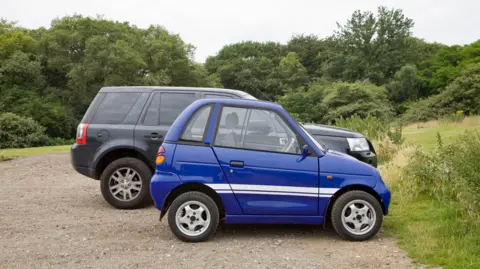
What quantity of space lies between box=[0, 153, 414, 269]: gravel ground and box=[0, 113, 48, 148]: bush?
89.2ft

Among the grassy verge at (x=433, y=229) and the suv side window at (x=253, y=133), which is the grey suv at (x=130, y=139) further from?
the suv side window at (x=253, y=133)

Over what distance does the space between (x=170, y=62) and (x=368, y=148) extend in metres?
45.8

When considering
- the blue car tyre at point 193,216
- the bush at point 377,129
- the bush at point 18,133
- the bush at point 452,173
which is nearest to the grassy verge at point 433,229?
the bush at point 452,173

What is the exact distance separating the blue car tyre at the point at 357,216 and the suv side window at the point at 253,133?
89 centimetres

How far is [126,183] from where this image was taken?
8547 millimetres

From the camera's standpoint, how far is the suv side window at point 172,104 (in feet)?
28.6

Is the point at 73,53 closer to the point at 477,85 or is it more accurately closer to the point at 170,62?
the point at 170,62

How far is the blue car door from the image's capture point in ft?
20.3

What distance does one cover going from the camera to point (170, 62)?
Result: 52.9m

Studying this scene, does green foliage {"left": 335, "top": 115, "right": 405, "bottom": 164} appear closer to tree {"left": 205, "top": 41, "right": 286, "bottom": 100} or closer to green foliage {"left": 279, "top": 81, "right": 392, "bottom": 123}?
green foliage {"left": 279, "top": 81, "right": 392, "bottom": 123}

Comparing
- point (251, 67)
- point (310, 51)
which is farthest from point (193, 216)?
point (310, 51)

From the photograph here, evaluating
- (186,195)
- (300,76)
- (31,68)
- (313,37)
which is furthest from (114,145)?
(313,37)

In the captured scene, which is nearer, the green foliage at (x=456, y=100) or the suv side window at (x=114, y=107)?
the suv side window at (x=114, y=107)

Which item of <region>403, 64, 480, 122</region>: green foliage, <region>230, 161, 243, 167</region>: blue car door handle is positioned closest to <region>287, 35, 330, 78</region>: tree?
<region>403, 64, 480, 122</region>: green foliage
